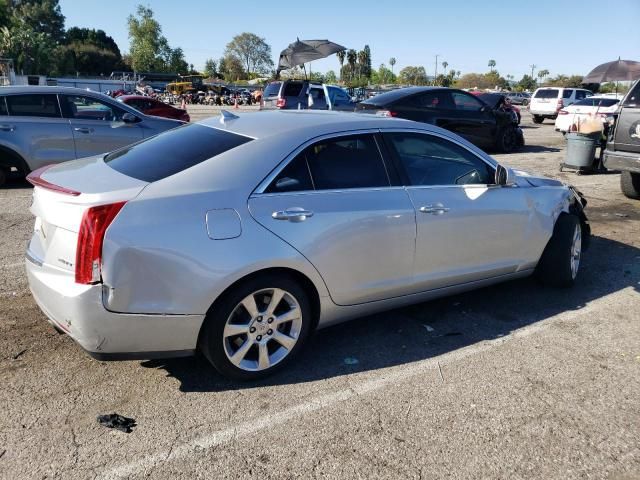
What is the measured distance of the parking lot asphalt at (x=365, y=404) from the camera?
253cm

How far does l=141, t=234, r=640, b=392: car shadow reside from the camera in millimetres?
3320

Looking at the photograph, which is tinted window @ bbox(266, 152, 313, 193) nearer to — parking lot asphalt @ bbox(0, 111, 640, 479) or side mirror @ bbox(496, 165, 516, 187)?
parking lot asphalt @ bbox(0, 111, 640, 479)

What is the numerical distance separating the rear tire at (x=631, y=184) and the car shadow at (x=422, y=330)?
4469 mm

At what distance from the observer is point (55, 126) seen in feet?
28.1

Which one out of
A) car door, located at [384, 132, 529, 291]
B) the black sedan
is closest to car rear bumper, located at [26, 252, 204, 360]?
car door, located at [384, 132, 529, 291]

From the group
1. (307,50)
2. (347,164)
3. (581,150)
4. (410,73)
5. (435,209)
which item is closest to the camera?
(347,164)

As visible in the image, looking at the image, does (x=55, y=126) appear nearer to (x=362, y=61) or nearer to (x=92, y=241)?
(x=92, y=241)

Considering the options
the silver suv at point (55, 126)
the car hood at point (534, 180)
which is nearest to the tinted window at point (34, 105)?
the silver suv at point (55, 126)

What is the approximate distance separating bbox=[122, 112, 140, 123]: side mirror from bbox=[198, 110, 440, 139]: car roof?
566 cm

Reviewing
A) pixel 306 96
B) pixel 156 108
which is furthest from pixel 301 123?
pixel 306 96

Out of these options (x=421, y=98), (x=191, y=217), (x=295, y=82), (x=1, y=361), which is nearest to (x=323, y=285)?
(x=191, y=217)

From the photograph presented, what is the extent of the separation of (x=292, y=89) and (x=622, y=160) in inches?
530

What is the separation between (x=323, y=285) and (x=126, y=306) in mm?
1158

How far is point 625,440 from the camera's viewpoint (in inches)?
110
